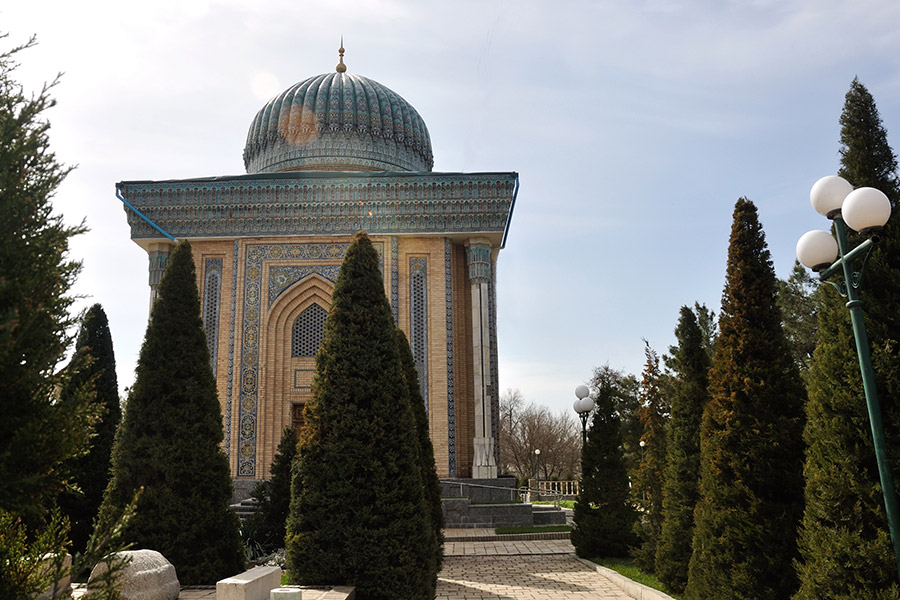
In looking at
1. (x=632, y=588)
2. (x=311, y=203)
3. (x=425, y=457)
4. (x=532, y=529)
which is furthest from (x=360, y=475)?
(x=311, y=203)

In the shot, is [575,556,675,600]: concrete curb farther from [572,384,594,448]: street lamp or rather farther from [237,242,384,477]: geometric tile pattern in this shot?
[237,242,384,477]: geometric tile pattern

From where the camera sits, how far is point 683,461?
784 centimetres

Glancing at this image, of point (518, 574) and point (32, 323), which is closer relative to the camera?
point (32, 323)

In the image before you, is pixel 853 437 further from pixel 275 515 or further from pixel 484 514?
pixel 484 514

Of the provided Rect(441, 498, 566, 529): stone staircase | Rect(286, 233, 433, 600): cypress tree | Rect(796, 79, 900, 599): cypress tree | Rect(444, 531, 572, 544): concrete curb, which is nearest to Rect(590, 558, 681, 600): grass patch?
Rect(444, 531, 572, 544): concrete curb

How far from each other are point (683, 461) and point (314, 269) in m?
11.9

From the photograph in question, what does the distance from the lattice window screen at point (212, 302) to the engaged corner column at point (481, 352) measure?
242 inches

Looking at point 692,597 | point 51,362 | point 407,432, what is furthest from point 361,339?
point 51,362

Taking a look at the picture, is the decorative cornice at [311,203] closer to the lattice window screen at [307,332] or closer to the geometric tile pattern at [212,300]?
the geometric tile pattern at [212,300]

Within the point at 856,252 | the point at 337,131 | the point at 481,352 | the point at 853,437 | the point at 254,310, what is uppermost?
the point at 337,131

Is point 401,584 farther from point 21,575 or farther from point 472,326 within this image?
point 472,326

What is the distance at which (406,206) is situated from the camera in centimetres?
1819

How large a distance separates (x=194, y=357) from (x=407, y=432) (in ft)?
9.11

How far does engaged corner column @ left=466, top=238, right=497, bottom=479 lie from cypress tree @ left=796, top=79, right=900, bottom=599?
1210cm
